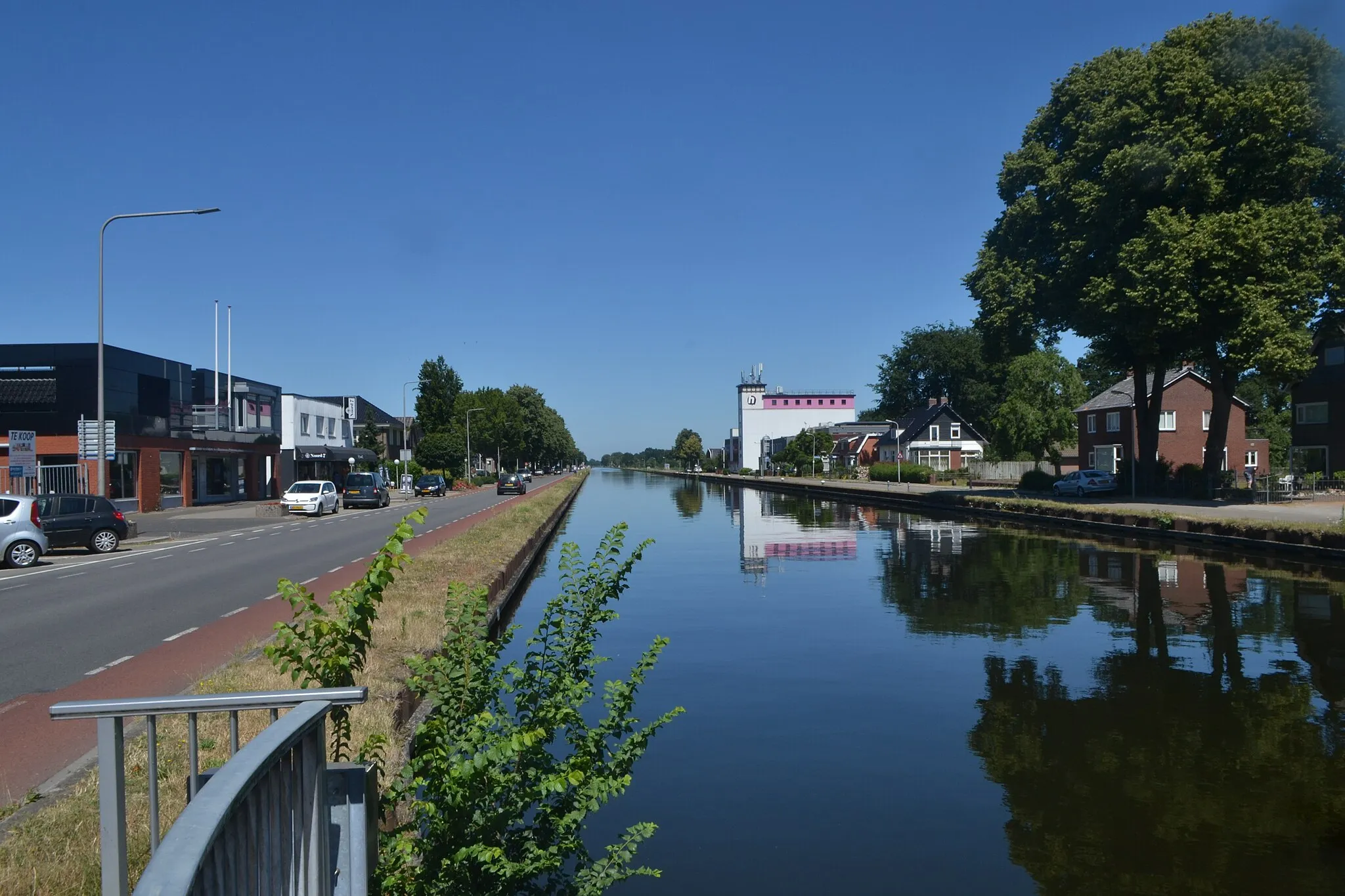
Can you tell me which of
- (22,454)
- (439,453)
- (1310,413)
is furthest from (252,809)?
(439,453)

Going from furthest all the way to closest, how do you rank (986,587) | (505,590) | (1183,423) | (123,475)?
1. (1183,423)
2. (123,475)
3. (986,587)
4. (505,590)

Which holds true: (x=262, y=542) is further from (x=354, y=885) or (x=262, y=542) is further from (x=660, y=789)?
(x=354, y=885)

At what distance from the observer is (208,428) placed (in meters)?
51.6

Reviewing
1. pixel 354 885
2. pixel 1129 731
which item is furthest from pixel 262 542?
pixel 354 885

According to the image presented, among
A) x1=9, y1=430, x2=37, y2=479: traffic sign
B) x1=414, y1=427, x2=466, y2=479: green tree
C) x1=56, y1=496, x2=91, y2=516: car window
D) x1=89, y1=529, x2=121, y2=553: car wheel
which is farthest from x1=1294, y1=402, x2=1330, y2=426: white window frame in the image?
x1=9, y1=430, x2=37, y2=479: traffic sign

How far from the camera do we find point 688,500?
6675 cm

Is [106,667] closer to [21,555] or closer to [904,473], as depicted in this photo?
[21,555]

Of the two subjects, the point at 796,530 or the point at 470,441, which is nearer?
the point at 796,530

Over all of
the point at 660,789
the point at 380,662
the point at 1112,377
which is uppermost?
the point at 1112,377

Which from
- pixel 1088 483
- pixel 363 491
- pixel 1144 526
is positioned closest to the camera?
pixel 1144 526

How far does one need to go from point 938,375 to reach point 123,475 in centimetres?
8519

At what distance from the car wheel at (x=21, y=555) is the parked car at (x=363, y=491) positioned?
88.2ft

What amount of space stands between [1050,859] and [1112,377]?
101 metres

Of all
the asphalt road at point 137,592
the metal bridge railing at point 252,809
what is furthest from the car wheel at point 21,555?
the metal bridge railing at point 252,809
